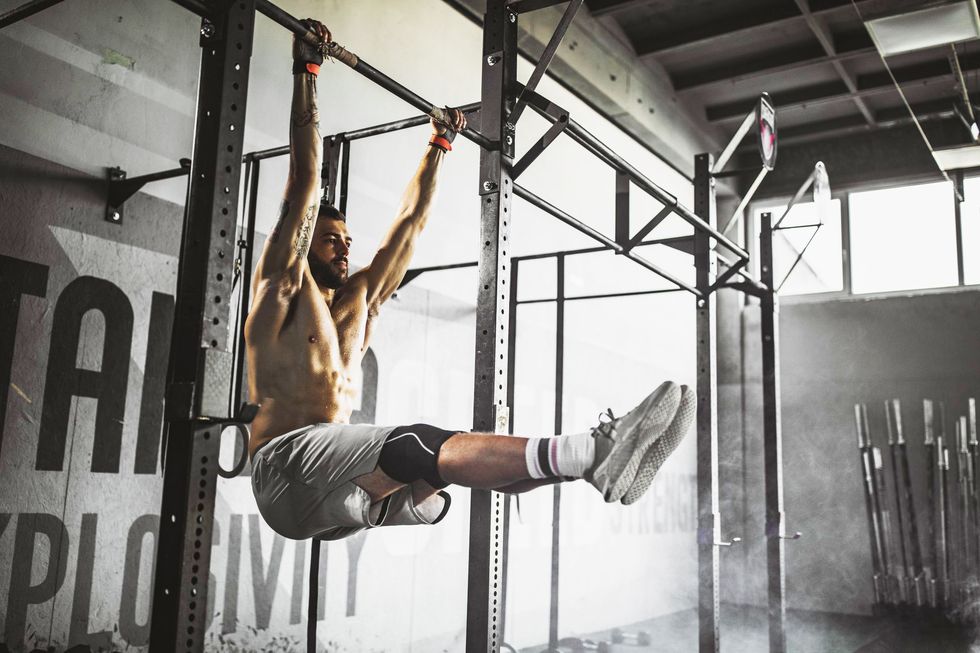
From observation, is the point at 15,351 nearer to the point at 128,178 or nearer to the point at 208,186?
the point at 128,178

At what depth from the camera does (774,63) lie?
7.31 meters

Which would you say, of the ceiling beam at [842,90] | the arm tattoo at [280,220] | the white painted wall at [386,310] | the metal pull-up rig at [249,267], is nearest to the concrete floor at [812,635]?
the white painted wall at [386,310]

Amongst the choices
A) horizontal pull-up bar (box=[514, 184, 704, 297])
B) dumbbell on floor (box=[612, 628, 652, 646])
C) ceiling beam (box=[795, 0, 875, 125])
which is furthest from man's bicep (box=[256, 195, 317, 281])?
ceiling beam (box=[795, 0, 875, 125])

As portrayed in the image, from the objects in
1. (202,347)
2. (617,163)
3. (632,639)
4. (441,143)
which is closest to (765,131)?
(617,163)

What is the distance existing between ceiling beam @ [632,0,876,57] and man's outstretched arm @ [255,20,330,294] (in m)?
5.17

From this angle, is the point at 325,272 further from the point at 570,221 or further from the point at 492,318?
the point at 570,221

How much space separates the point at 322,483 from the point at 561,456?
2.43ft

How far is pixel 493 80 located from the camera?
2.77 m

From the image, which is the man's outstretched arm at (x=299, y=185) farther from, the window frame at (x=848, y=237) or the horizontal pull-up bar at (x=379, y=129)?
the window frame at (x=848, y=237)

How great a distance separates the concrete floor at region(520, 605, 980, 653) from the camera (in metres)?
6.05

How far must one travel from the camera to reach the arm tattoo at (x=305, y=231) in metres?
2.56

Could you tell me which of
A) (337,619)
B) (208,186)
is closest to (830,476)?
(337,619)

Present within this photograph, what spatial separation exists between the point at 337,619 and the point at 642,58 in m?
5.28

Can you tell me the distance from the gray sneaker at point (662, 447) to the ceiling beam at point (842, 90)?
6.40 m
